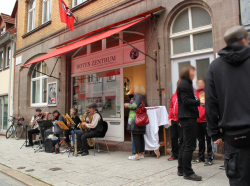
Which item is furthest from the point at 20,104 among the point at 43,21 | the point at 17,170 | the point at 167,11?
the point at 167,11

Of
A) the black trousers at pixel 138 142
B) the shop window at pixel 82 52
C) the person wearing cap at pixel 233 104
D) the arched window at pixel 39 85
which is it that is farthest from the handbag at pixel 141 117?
the arched window at pixel 39 85

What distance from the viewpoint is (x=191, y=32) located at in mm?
6152

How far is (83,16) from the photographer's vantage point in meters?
9.36

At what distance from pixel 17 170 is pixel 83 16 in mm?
6560

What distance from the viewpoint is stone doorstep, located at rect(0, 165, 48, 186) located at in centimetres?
413

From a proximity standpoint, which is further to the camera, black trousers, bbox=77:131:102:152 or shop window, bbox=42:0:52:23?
shop window, bbox=42:0:52:23

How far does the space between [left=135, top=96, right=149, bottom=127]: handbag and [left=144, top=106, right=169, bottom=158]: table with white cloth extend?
38 cm

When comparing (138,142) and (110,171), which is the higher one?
(138,142)

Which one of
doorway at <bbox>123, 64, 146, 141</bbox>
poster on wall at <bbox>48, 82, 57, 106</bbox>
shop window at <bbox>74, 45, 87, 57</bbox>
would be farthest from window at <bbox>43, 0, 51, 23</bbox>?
doorway at <bbox>123, 64, 146, 141</bbox>

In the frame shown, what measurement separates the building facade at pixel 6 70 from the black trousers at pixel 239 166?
567 inches

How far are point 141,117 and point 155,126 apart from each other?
54 cm

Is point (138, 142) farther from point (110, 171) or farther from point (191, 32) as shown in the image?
point (191, 32)

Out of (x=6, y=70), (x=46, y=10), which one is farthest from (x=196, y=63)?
(x=6, y=70)

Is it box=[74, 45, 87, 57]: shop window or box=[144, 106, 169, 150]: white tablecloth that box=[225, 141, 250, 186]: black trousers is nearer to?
box=[144, 106, 169, 150]: white tablecloth
